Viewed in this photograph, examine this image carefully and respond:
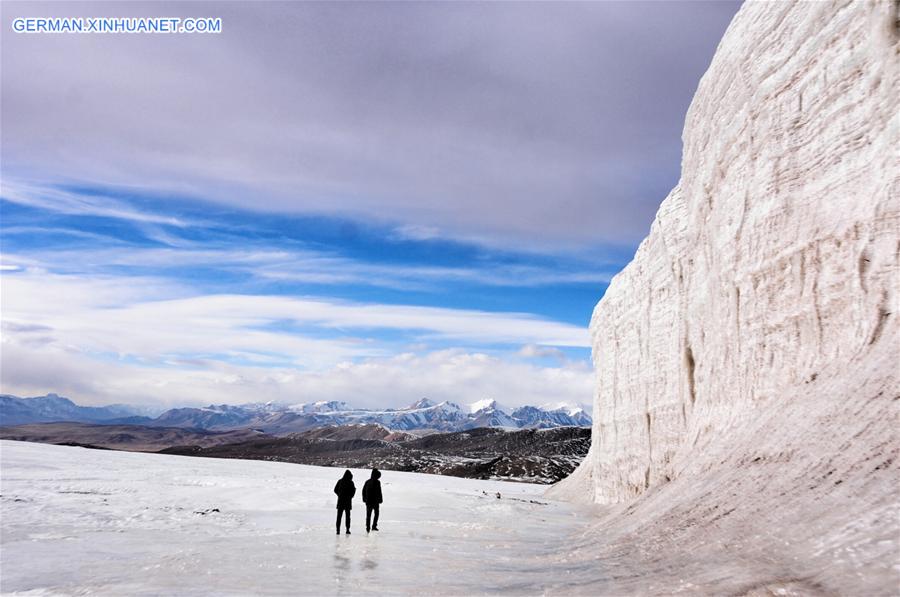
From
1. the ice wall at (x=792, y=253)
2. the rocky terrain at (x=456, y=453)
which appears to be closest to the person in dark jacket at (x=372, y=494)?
the ice wall at (x=792, y=253)

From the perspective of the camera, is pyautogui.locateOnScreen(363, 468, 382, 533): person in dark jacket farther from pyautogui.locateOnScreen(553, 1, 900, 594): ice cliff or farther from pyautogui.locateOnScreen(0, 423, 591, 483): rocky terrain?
pyautogui.locateOnScreen(0, 423, 591, 483): rocky terrain

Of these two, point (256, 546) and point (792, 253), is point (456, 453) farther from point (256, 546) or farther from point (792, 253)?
point (792, 253)

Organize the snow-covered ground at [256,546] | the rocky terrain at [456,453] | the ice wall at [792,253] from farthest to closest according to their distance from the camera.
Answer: the rocky terrain at [456,453]
the ice wall at [792,253]
the snow-covered ground at [256,546]

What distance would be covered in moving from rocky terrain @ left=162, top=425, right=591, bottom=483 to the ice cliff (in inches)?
2606

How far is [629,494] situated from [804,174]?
54.9 ft

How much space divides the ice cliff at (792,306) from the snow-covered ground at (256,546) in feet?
9.27

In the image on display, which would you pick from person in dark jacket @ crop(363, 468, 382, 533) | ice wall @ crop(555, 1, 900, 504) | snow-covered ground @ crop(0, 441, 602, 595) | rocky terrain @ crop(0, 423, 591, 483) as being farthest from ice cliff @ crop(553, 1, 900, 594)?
rocky terrain @ crop(0, 423, 591, 483)

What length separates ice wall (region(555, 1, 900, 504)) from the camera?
970 centimetres

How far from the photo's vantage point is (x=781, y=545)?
777 centimetres

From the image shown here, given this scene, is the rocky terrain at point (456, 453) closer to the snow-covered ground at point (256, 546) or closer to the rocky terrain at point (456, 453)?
the rocky terrain at point (456, 453)

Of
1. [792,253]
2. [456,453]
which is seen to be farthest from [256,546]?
[456,453]

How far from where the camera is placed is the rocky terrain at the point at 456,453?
8706 centimetres

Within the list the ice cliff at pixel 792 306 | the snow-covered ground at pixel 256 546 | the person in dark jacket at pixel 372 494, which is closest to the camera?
the ice cliff at pixel 792 306

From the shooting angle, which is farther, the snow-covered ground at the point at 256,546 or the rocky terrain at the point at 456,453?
the rocky terrain at the point at 456,453
